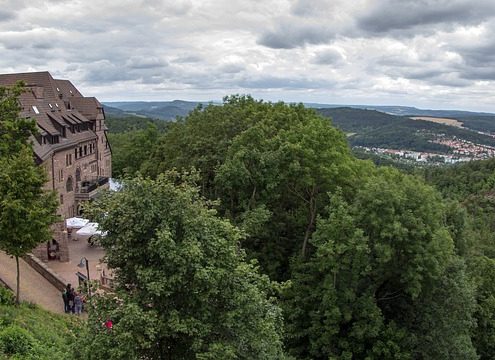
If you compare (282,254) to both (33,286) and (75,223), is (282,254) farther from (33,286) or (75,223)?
(75,223)

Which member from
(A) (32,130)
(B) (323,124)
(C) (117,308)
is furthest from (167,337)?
(B) (323,124)

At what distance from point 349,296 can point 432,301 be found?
16.3 ft

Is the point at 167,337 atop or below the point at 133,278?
below

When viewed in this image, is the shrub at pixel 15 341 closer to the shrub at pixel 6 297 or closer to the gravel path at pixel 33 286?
the shrub at pixel 6 297

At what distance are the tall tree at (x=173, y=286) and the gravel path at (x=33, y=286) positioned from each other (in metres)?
12.5

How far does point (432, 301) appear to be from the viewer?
23562 mm

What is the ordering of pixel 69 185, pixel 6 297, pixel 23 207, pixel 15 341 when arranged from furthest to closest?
pixel 69 185 → pixel 6 297 → pixel 23 207 → pixel 15 341

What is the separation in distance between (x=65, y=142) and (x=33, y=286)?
59.4 feet

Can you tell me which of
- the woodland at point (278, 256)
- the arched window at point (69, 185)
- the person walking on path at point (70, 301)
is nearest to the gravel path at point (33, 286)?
the person walking on path at point (70, 301)

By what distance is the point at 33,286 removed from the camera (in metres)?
22.8

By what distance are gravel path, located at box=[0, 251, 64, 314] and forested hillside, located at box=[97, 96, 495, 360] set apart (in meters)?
6.53

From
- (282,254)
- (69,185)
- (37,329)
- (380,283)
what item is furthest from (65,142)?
(380,283)

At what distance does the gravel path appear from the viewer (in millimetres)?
21266

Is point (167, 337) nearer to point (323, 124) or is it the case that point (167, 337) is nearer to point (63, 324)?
point (63, 324)
